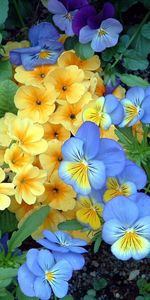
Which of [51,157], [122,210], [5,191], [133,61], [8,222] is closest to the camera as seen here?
[122,210]

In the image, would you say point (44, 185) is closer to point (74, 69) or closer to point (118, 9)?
point (74, 69)

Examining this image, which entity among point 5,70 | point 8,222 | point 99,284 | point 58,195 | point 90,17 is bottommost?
point 99,284

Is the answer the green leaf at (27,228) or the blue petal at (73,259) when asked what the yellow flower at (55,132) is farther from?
the blue petal at (73,259)

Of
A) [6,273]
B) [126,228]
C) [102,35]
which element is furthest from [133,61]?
[6,273]

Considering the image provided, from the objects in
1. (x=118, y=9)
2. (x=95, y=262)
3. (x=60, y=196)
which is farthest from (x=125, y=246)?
(x=118, y=9)

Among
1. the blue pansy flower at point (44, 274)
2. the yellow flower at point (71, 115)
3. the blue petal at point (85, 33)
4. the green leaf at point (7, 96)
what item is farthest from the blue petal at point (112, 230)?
the blue petal at point (85, 33)

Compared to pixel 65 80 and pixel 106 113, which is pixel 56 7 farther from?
pixel 106 113

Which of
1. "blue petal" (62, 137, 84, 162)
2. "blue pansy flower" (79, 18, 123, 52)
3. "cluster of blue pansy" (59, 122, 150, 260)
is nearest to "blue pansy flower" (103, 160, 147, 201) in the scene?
"cluster of blue pansy" (59, 122, 150, 260)
